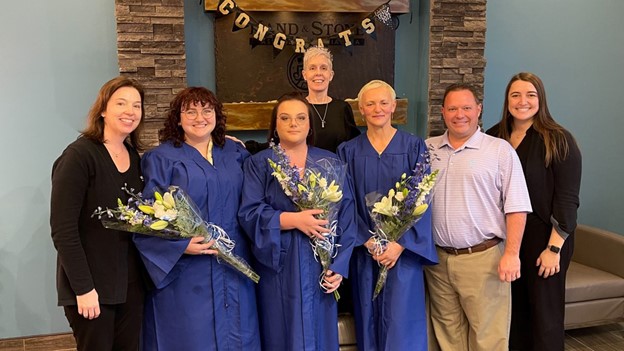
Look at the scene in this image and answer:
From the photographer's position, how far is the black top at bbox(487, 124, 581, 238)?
2.35 metres

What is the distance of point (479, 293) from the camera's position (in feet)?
7.60

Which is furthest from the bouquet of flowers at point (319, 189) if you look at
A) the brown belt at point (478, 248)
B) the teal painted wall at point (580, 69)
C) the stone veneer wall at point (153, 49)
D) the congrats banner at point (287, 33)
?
the teal painted wall at point (580, 69)

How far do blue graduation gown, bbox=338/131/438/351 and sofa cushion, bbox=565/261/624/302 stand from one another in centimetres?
128

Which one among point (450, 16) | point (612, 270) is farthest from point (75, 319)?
point (612, 270)

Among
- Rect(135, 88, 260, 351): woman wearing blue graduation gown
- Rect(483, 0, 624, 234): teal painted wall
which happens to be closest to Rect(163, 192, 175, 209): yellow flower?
Rect(135, 88, 260, 351): woman wearing blue graduation gown

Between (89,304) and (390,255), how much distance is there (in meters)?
1.16

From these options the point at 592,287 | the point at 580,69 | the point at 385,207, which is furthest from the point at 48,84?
the point at 580,69

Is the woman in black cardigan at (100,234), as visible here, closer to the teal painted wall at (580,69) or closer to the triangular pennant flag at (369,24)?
the triangular pennant flag at (369,24)

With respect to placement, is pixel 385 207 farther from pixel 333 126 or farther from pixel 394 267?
pixel 333 126

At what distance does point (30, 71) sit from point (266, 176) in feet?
5.48

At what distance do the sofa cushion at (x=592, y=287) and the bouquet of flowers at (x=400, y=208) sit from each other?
1.50 meters

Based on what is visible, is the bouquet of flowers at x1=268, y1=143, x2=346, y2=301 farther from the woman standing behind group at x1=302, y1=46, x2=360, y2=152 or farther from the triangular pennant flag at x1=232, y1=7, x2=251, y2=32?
the triangular pennant flag at x1=232, y1=7, x2=251, y2=32

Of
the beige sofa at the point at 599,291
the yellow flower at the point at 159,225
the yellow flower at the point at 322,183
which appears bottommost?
the beige sofa at the point at 599,291

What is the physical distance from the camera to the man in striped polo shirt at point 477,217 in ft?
7.45
